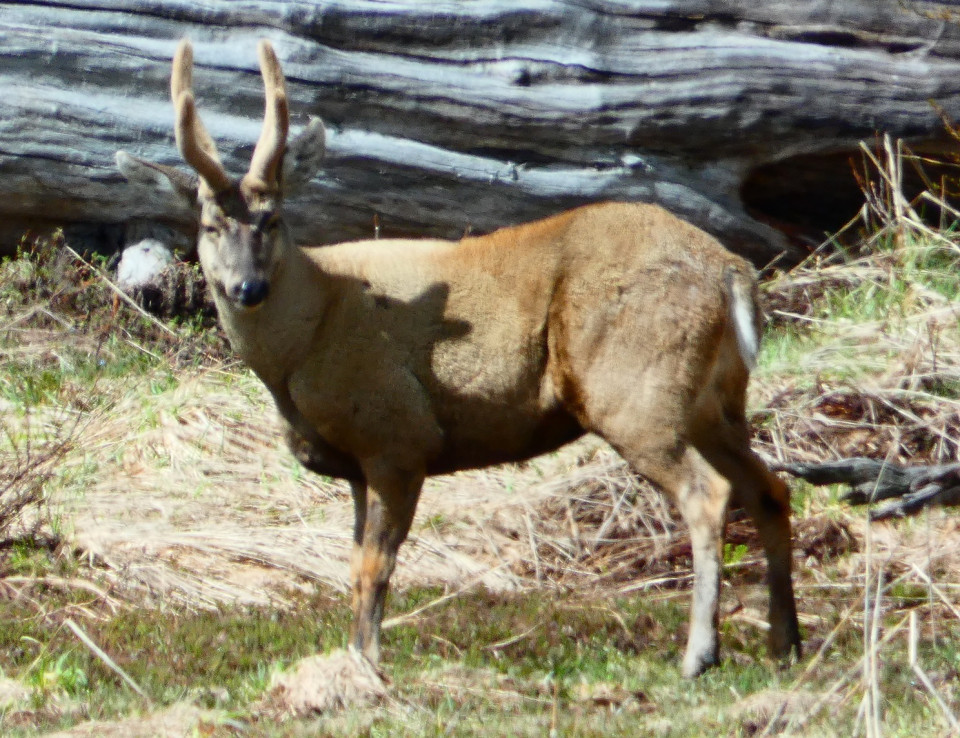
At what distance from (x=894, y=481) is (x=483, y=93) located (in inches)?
193

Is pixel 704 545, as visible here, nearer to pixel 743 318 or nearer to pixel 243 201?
pixel 743 318

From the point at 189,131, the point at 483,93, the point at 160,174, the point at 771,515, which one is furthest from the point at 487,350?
the point at 483,93

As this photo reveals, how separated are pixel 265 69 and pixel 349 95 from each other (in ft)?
12.2

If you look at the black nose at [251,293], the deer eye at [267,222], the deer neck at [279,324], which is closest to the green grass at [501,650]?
the deer neck at [279,324]

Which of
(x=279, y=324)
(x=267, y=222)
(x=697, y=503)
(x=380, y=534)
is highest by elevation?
(x=267, y=222)

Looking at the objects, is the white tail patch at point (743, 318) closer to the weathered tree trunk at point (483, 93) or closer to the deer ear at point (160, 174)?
the deer ear at point (160, 174)

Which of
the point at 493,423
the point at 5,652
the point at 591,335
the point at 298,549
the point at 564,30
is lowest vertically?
the point at 298,549

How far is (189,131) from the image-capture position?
5703 millimetres

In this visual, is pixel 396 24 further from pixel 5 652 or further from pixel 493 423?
pixel 5 652

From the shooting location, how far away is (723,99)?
9.84 meters

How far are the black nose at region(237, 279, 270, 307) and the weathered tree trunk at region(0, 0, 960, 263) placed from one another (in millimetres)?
4222

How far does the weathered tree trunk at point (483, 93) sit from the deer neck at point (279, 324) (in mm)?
3955

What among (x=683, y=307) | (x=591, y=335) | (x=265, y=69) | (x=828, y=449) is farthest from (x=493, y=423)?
(x=828, y=449)

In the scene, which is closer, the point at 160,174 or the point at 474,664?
the point at 474,664
